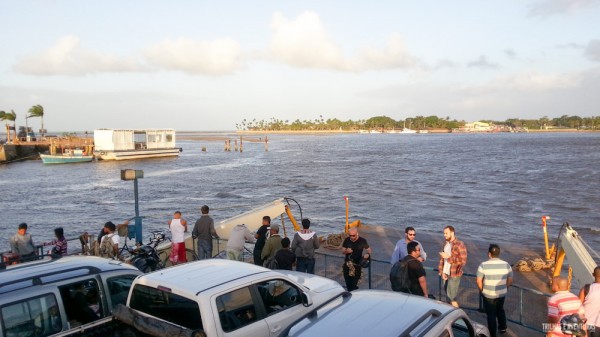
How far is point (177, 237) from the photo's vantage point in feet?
38.3

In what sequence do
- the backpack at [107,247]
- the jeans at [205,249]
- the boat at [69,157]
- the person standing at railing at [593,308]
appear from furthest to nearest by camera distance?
the boat at [69,157] → the jeans at [205,249] → the backpack at [107,247] → the person standing at railing at [593,308]

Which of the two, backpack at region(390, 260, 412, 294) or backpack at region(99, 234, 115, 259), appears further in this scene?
backpack at region(99, 234, 115, 259)

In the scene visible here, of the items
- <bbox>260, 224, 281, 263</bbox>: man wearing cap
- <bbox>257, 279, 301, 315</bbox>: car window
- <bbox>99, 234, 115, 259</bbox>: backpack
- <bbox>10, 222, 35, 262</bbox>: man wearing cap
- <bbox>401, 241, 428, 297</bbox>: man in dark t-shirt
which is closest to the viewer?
<bbox>257, 279, 301, 315</bbox>: car window

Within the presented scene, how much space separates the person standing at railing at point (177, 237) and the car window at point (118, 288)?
4.69m

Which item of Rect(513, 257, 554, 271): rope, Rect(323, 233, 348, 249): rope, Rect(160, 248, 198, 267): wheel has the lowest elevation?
Rect(513, 257, 554, 271): rope

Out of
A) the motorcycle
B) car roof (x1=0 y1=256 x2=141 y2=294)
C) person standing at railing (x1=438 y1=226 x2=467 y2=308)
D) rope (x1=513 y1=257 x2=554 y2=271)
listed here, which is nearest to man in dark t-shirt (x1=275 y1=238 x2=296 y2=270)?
person standing at railing (x1=438 y1=226 x2=467 y2=308)

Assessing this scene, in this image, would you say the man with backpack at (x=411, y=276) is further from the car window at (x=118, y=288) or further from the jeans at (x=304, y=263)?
the car window at (x=118, y=288)

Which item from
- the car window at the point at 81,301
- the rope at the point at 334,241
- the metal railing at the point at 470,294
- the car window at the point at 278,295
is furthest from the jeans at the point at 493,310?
the rope at the point at 334,241

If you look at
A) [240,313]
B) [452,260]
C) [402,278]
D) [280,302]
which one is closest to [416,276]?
[402,278]

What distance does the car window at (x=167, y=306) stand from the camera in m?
5.40

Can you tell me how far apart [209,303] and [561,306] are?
14.2ft

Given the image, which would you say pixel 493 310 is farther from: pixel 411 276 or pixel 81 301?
pixel 81 301

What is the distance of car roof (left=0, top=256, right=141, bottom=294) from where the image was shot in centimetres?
564

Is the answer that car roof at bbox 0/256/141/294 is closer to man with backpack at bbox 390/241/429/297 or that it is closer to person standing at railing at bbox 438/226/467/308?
man with backpack at bbox 390/241/429/297
